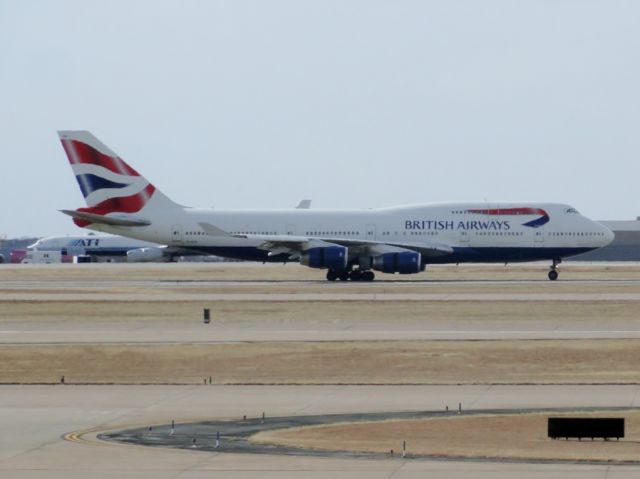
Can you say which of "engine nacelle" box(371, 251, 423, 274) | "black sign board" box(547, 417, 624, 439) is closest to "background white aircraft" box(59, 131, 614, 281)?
"engine nacelle" box(371, 251, 423, 274)

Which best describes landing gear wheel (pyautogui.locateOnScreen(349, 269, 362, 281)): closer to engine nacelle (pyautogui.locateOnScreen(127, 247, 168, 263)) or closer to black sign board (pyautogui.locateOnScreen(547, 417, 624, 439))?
engine nacelle (pyautogui.locateOnScreen(127, 247, 168, 263))

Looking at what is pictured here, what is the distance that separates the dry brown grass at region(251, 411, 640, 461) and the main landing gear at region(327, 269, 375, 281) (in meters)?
56.3

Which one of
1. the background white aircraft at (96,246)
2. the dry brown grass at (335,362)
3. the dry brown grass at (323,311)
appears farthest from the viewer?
the background white aircraft at (96,246)

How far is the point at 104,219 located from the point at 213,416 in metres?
58.2

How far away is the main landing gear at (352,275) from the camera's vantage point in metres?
79.2

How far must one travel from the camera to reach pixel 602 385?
27.4m

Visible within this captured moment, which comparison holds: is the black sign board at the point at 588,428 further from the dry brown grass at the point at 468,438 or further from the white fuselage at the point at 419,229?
the white fuselage at the point at 419,229

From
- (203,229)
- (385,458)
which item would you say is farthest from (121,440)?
(203,229)

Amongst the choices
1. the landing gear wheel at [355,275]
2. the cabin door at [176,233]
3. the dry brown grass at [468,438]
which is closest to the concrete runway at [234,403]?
the dry brown grass at [468,438]

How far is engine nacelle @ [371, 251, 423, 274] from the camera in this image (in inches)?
3017

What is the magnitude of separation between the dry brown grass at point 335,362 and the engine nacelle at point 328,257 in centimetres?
3992

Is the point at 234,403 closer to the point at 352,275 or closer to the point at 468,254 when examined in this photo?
the point at 352,275

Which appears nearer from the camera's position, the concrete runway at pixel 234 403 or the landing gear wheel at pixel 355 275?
the concrete runway at pixel 234 403

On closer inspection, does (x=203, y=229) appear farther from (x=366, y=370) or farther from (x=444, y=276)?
(x=366, y=370)
